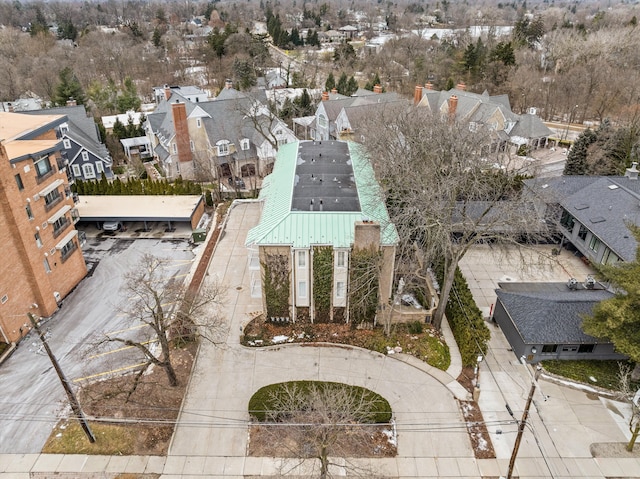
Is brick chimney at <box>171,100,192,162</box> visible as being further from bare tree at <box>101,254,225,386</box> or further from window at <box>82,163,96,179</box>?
bare tree at <box>101,254,225,386</box>

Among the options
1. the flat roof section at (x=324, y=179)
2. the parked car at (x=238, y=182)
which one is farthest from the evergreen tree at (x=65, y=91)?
the flat roof section at (x=324, y=179)

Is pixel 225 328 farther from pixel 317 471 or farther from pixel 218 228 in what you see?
pixel 218 228

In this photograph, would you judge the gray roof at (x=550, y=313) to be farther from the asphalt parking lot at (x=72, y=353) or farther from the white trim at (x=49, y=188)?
the white trim at (x=49, y=188)

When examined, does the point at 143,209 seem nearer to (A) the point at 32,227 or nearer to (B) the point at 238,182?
(B) the point at 238,182

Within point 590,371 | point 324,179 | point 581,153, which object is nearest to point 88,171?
point 324,179

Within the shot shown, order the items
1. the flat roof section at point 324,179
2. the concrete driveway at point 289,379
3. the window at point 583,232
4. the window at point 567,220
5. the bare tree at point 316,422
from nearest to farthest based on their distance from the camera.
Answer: the bare tree at point 316,422 < the concrete driveway at point 289,379 < the flat roof section at point 324,179 < the window at point 583,232 < the window at point 567,220

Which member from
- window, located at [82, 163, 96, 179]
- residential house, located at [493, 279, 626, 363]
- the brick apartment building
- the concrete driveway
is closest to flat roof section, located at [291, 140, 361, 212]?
the concrete driveway

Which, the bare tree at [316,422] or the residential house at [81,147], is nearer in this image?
the bare tree at [316,422]
